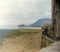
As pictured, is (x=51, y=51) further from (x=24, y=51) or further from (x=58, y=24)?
(x=24, y=51)

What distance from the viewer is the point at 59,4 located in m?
21.5

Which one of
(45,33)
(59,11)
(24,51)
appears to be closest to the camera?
(59,11)

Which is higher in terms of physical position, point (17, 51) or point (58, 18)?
point (58, 18)

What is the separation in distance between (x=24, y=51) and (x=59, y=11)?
33.2 ft

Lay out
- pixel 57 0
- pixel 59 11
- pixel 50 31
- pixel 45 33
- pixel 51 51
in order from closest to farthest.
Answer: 1. pixel 51 51
2. pixel 59 11
3. pixel 57 0
4. pixel 45 33
5. pixel 50 31

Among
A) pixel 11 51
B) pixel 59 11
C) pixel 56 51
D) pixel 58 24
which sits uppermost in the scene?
pixel 59 11

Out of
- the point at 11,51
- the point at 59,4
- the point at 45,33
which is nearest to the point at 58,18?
the point at 59,4

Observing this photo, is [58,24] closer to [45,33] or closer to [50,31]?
[45,33]

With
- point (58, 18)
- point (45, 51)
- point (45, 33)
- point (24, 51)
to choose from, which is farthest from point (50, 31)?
point (45, 51)

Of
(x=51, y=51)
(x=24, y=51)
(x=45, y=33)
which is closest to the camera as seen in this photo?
(x=51, y=51)

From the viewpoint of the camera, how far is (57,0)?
71.9 ft

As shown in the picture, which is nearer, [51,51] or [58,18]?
[51,51]

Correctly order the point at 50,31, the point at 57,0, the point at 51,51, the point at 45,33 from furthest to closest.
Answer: the point at 50,31 < the point at 45,33 < the point at 57,0 < the point at 51,51

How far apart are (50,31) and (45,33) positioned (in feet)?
7.01
